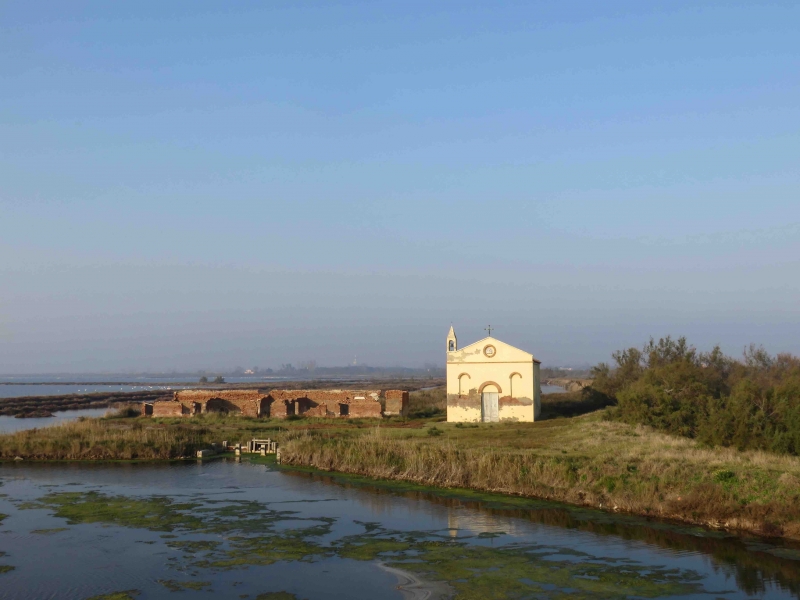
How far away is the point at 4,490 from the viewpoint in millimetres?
24422

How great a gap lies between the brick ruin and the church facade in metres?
6.34

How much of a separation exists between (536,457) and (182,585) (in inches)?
522

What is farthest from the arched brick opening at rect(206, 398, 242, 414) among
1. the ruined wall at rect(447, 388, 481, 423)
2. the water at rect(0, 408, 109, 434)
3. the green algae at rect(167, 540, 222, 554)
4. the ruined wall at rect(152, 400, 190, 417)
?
the green algae at rect(167, 540, 222, 554)

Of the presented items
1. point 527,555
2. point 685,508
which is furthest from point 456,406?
point 527,555

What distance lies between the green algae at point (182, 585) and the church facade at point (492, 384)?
90.7 feet

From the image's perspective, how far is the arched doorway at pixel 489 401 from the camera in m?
41.0

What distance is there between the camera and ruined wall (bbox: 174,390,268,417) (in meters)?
47.0

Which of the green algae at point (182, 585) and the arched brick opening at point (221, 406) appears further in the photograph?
the arched brick opening at point (221, 406)

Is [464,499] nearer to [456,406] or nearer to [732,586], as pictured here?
[732,586]

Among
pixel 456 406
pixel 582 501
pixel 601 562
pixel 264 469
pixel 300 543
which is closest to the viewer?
pixel 601 562

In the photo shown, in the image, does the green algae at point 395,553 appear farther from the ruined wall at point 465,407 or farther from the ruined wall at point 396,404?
the ruined wall at point 396,404

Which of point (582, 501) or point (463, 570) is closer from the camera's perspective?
point (463, 570)

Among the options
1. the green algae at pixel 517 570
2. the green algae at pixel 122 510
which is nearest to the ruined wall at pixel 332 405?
the green algae at pixel 122 510

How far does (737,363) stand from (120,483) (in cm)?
4290
